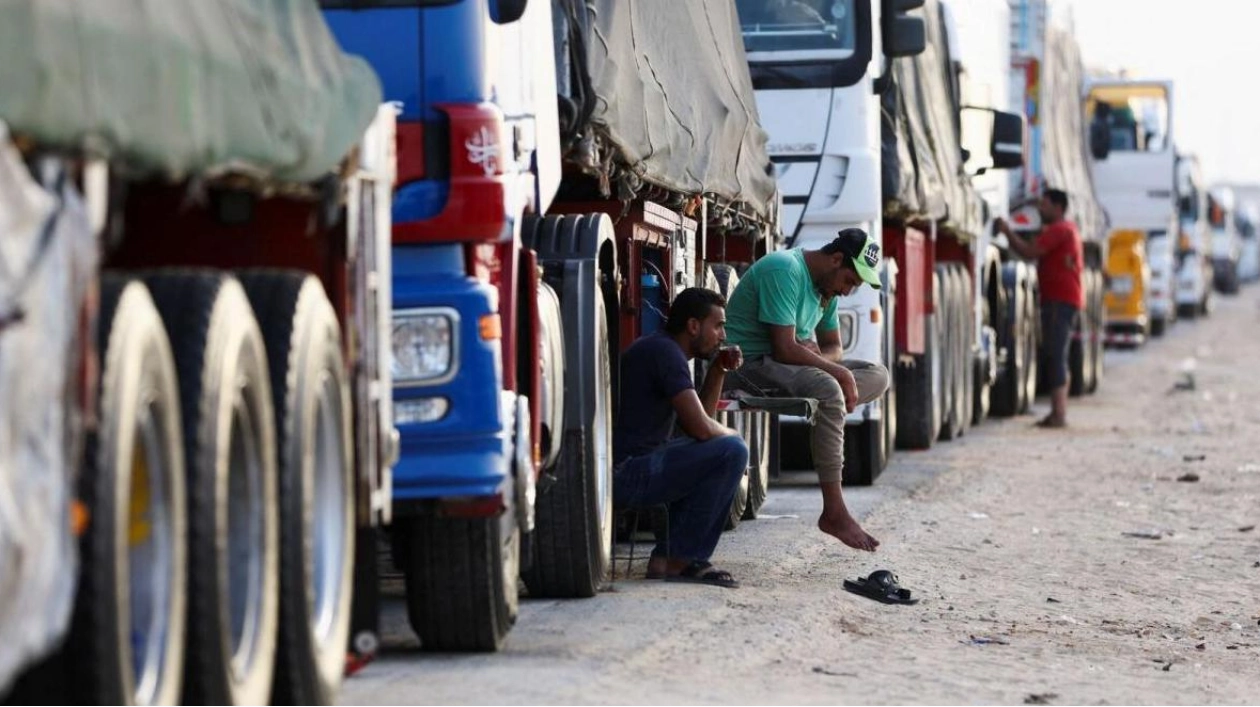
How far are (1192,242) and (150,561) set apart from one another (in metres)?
49.2

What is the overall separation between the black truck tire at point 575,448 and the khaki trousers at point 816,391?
1969mm

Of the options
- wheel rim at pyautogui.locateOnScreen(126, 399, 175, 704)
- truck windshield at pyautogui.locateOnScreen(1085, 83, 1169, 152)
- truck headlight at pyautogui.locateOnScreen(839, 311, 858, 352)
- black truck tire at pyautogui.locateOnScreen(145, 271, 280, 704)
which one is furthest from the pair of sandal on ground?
truck windshield at pyautogui.locateOnScreen(1085, 83, 1169, 152)

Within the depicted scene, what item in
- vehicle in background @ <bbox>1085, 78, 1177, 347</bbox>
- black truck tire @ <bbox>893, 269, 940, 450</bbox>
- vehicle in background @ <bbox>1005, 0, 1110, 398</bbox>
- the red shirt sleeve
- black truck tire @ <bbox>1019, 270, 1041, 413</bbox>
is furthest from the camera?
vehicle in background @ <bbox>1085, 78, 1177, 347</bbox>

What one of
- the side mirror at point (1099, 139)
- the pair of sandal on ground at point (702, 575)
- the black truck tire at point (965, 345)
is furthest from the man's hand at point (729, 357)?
the side mirror at point (1099, 139)

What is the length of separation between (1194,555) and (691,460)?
3.59 metres

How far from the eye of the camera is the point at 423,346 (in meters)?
7.61

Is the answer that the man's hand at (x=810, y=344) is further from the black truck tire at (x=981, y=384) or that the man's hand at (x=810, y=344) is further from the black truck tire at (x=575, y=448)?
the black truck tire at (x=981, y=384)

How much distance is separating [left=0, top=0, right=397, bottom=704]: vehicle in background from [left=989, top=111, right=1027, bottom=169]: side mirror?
48.8 feet

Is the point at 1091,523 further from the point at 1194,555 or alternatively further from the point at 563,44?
the point at 563,44

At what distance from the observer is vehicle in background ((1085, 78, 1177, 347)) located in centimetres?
3341

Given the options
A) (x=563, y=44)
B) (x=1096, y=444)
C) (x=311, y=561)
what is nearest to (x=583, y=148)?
(x=563, y=44)

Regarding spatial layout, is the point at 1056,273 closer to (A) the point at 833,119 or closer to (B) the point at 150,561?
(A) the point at 833,119

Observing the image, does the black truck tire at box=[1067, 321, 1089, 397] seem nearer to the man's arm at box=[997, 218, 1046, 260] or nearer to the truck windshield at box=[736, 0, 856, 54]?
the man's arm at box=[997, 218, 1046, 260]

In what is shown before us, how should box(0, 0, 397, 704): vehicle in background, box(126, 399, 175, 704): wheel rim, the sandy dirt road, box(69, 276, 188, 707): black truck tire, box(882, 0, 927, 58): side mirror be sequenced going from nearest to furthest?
box(0, 0, 397, 704): vehicle in background
box(69, 276, 188, 707): black truck tire
box(126, 399, 175, 704): wheel rim
the sandy dirt road
box(882, 0, 927, 58): side mirror
